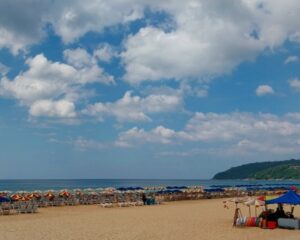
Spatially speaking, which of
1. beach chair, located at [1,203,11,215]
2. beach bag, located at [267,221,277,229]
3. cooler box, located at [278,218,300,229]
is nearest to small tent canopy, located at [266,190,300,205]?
cooler box, located at [278,218,300,229]

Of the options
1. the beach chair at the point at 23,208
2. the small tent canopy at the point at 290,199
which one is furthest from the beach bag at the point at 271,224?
the beach chair at the point at 23,208

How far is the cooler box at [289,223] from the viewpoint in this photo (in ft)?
53.7

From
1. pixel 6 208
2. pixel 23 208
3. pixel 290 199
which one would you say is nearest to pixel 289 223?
pixel 290 199

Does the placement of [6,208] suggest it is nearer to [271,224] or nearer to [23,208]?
[23,208]

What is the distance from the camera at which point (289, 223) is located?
1648 centimetres

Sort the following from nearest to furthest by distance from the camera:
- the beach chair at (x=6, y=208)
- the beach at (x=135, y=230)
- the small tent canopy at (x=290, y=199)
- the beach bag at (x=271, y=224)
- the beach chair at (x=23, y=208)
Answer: the beach at (x=135, y=230), the beach bag at (x=271, y=224), the small tent canopy at (x=290, y=199), the beach chair at (x=6, y=208), the beach chair at (x=23, y=208)

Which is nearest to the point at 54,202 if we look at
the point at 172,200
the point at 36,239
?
the point at 172,200

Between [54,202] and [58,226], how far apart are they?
12378mm

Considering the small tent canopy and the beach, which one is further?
the small tent canopy

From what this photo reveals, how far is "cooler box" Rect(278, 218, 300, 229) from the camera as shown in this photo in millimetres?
16375

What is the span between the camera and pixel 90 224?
59.9ft

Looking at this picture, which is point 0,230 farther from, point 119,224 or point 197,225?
point 197,225

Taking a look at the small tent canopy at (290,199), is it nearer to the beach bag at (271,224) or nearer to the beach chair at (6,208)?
the beach bag at (271,224)

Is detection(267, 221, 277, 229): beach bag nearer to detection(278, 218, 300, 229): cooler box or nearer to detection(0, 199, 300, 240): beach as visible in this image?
detection(278, 218, 300, 229): cooler box
